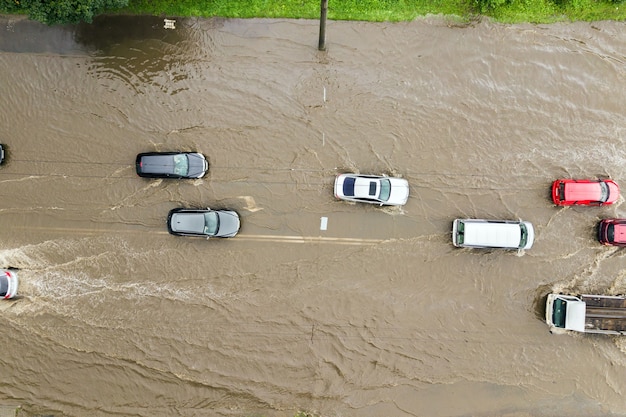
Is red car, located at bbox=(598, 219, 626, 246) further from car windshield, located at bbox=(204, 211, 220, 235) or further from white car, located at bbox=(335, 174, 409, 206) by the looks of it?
car windshield, located at bbox=(204, 211, 220, 235)

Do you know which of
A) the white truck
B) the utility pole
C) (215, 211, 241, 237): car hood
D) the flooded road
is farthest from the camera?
the flooded road

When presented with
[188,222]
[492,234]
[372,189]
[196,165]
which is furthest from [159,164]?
[492,234]

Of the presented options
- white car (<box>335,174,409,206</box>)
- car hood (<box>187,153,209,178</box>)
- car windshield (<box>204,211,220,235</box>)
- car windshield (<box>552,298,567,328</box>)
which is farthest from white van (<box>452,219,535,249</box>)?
car hood (<box>187,153,209,178</box>)

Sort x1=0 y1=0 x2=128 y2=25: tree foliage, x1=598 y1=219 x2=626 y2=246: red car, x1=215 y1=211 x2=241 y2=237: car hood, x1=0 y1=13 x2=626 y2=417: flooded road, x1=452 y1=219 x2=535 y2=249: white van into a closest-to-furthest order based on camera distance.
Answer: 1. x1=0 y1=0 x2=128 y2=25: tree foliage
2. x1=452 y1=219 x2=535 y2=249: white van
3. x1=598 y1=219 x2=626 y2=246: red car
4. x1=215 y1=211 x2=241 y2=237: car hood
5. x1=0 y1=13 x2=626 y2=417: flooded road

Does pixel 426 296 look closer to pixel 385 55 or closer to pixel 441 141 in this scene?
pixel 441 141

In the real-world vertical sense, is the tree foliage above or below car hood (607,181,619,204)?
above

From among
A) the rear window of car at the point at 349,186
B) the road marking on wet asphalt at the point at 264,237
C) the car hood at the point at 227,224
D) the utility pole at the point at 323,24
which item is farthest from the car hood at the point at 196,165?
the utility pole at the point at 323,24
